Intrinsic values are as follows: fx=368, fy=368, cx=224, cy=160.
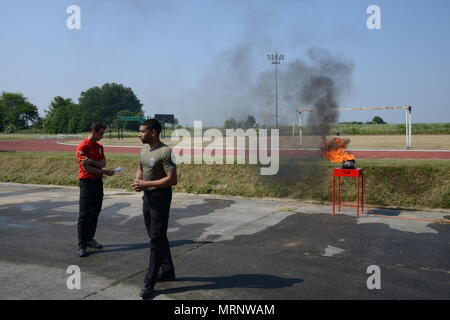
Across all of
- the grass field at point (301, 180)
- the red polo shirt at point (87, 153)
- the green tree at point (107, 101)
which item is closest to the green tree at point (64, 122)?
the green tree at point (107, 101)

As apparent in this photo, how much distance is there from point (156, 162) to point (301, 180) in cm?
699

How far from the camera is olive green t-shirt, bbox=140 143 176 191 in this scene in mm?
4312

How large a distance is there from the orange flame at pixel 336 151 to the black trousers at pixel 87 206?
5.40 meters

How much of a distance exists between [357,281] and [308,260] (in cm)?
92

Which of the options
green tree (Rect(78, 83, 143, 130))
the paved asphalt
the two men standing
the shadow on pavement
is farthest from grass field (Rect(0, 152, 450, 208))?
green tree (Rect(78, 83, 143, 130))

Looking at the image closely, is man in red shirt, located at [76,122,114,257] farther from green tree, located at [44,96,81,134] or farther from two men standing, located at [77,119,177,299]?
green tree, located at [44,96,81,134]

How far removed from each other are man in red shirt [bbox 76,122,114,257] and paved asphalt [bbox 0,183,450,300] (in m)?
0.37

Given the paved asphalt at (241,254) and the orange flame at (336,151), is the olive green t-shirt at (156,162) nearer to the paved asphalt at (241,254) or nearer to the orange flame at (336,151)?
the paved asphalt at (241,254)

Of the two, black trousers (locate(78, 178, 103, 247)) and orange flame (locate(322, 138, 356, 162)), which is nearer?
black trousers (locate(78, 178, 103, 247))

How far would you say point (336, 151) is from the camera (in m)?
8.91

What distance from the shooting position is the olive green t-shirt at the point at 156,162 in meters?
4.31

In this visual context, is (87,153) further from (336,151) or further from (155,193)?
(336,151)
